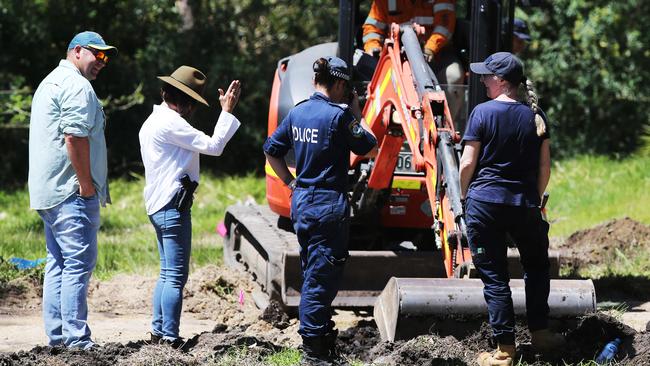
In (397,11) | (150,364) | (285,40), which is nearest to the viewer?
(150,364)

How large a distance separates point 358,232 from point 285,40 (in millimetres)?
9503

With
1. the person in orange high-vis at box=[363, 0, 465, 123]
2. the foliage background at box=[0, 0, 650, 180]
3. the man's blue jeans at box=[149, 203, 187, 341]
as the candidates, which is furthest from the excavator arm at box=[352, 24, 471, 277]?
the foliage background at box=[0, 0, 650, 180]

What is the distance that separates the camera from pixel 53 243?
662cm

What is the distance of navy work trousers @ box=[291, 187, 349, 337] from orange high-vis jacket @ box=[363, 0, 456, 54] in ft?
8.03

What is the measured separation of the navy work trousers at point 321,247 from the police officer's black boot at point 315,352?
0.12 ft

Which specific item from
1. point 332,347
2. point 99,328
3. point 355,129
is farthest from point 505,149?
point 99,328

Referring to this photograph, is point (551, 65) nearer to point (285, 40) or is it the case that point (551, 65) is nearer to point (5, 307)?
point (285, 40)

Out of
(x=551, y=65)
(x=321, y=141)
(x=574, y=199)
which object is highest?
(x=321, y=141)

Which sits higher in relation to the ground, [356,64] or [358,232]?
[356,64]

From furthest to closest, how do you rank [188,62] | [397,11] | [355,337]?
[188,62] < [397,11] < [355,337]

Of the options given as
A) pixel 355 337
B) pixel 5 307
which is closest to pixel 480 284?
pixel 355 337

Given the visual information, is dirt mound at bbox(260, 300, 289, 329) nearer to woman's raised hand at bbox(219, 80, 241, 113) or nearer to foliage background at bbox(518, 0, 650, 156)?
woman's raised hand at bbox(219, 80, 241, 113)

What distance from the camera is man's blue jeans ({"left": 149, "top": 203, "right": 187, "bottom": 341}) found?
6594 mm

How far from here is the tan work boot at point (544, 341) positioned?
6.34 m
